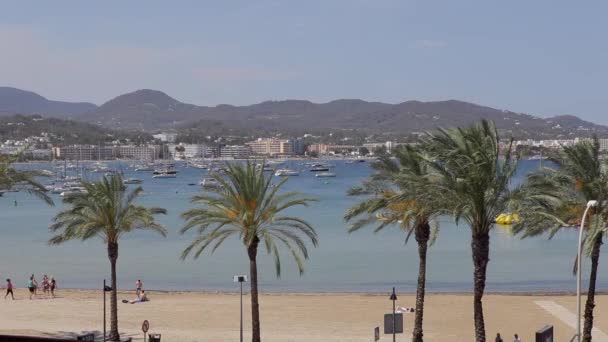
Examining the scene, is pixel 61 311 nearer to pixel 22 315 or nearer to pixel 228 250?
pixel 22 315

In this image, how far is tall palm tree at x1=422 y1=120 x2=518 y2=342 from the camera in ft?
65.3

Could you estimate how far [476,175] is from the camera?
19734mm

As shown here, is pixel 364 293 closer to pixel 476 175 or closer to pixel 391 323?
pixel 391 323

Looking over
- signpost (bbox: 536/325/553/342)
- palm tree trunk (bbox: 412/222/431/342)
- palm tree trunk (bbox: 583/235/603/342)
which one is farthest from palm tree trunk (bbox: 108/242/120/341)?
palm tree trunk (bbox: 583/235/603/342)

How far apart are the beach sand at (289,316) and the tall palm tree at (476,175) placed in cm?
880

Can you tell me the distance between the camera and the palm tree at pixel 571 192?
20.8m

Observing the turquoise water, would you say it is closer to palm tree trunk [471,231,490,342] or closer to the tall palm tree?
palm tree trunk [471,231,490,342]

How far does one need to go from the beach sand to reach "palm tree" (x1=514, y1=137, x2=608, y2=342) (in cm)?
730

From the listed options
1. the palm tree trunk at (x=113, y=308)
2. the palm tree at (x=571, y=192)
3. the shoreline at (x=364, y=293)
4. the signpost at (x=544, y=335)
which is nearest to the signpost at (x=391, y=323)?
the palm tree at (x=571, y=192)

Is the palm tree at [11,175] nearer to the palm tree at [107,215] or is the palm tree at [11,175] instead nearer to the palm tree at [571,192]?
the palm tree at [107,215]

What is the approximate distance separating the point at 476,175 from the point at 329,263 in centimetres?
3933

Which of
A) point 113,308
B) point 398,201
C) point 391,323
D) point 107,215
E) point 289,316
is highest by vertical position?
point 398,201

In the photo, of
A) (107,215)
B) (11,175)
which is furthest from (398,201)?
(11,175)

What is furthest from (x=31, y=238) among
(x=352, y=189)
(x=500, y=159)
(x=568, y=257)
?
(x=500, y=159)
